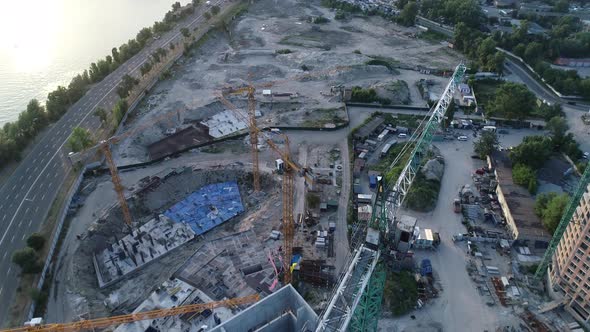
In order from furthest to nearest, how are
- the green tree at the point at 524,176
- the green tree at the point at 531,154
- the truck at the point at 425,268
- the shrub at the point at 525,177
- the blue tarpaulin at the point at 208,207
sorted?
the green tree at the point at 531,154
the green tree at the point at 524,176
the shrub at the point at 525,177
the blue tarpaulin at the point at 208,207
the truck at the point at 425,268

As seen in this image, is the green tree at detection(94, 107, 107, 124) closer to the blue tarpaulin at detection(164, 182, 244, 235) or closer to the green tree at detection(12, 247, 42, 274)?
the blue tarpaulin at detection(164, 182, 244, 235)

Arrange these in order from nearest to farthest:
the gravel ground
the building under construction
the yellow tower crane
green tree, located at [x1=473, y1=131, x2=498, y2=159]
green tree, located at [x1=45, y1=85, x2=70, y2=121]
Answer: the building under construction, the yellow tower crane, green tree, located at [x1=473, y1=131, x2=498, y2=159], green tree, located at [x1=45, y1=85, x2=70, y2=121], the gravel ground

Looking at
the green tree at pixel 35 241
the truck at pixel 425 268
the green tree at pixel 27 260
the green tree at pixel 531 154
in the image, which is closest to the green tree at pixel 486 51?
the green tree at pixel 531 154

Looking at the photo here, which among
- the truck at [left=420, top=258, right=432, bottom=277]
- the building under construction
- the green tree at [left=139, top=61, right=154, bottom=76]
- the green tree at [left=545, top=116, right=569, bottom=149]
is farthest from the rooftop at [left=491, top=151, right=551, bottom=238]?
the green tree at [left=139, top=61, right=154, bottom=76]

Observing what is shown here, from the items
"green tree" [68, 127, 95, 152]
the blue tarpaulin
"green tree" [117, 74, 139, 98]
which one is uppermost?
"green tree" [117, 74, 139, 98]

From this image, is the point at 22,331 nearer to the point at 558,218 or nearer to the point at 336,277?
the point at 336,277

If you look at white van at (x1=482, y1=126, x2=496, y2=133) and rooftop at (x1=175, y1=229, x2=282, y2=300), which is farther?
white van at (x1=482, y1=126, x2=496, y2=133)

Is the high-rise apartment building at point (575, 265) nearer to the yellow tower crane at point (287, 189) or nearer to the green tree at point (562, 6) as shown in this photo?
the yellow tower crane at point (287, 189)
